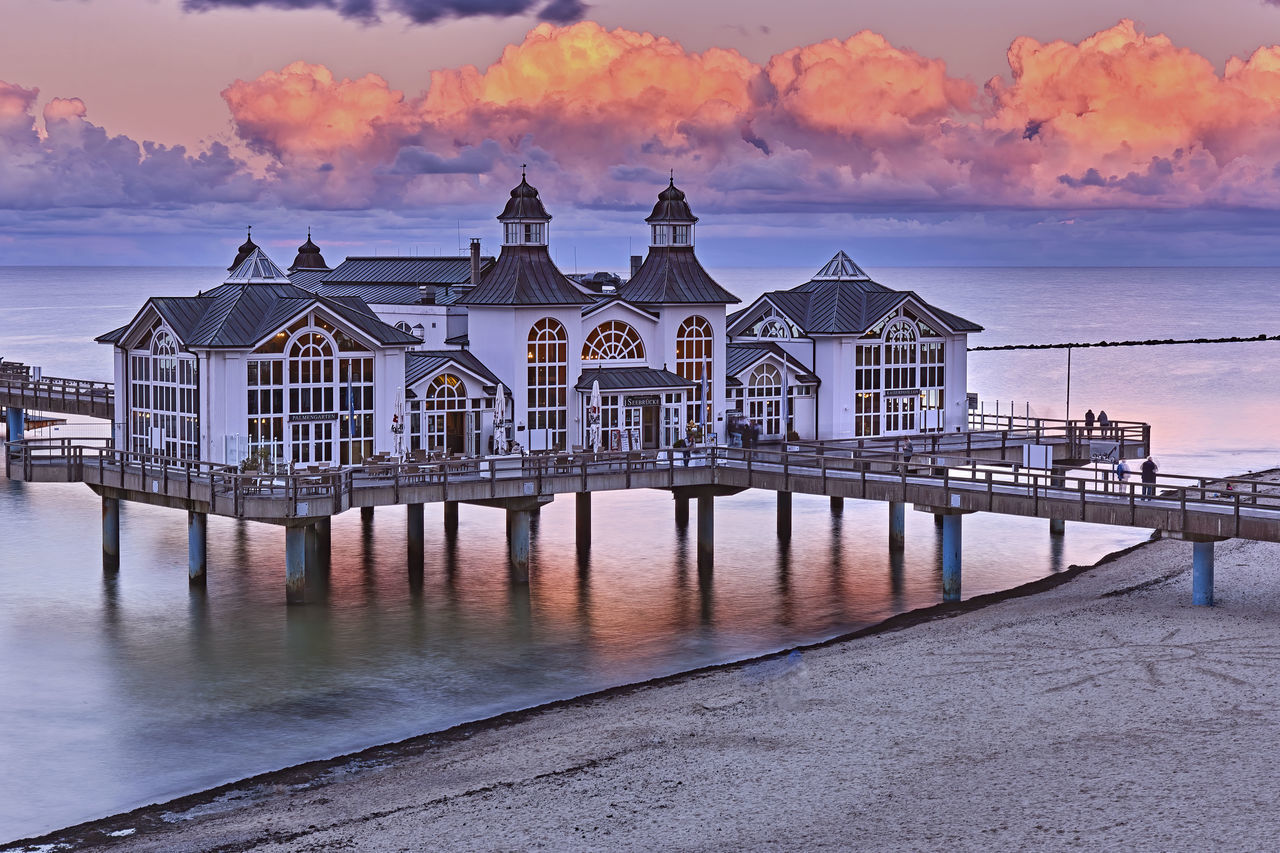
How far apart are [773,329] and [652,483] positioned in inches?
441

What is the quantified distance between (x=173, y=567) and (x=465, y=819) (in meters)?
26.8

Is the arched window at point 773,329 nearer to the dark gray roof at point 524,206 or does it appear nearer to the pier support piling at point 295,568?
the dark gray roof at point 524,206

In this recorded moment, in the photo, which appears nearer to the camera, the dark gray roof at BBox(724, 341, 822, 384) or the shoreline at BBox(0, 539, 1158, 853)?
the shoreline at BBox(0, 539, 1158, 853)

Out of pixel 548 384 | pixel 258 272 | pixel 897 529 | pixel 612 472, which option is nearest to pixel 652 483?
pixel 612 472

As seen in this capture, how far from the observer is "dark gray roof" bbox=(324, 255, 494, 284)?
55.4m

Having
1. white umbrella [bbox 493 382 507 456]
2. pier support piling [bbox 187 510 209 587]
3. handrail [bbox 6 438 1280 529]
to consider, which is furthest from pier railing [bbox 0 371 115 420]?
white umbrella [bbox 493 382 507 456]

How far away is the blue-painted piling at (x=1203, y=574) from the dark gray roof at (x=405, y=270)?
25.5 m

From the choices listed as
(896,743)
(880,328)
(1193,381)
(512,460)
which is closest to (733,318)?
(880,328)

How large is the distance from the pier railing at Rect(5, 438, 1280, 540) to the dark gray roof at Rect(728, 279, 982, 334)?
21.1 ft

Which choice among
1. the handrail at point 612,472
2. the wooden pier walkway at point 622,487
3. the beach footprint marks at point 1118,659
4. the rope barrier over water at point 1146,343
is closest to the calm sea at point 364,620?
the wooden pier walkway at point 622,487

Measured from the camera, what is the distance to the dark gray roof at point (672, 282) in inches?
1965

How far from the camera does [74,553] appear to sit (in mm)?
51031

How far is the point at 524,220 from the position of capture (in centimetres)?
4822

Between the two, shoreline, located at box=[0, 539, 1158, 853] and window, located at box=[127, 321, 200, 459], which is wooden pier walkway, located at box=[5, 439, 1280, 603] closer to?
window, located at box=[127, 321, 200, 459]
